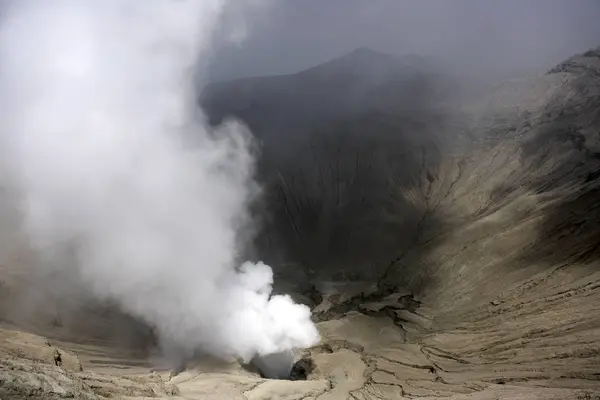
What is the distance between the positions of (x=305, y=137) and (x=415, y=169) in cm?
2052

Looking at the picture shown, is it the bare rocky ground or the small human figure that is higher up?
the bare rocky ground

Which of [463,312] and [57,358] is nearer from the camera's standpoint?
[57,358]

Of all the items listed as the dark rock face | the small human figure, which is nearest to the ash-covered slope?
the dark rock face

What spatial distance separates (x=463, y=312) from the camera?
43.2 m

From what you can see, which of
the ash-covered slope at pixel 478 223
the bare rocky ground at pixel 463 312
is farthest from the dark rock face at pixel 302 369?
the ash-covered slope at pixel 478 223

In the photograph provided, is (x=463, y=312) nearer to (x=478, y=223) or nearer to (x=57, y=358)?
(x=478, y=223)

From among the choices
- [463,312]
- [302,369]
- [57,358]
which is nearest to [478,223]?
[463,312]

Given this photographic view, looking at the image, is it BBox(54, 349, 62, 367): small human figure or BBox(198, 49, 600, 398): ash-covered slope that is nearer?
BBox(54, 349, 62, 367): small human figure

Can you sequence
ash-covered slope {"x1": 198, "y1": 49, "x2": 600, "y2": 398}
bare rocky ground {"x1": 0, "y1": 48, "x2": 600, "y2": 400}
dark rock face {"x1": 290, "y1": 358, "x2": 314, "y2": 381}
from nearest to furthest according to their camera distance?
bare rocky ground {"x1": 0, "y1": 48, "x2": 600, "y2": 400}
ash-covered slope {"x1": 198, "y1": 49, "x2": 600, "y2": 398}
dark rock face {"x1": 290, "y1": 358, "x2": 314, "y2": 381}

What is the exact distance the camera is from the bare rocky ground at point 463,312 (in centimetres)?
2692

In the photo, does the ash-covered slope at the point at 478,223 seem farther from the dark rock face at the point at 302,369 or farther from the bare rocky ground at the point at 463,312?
the dark rock face at the point at 302,369

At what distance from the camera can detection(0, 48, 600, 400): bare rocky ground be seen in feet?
88.3

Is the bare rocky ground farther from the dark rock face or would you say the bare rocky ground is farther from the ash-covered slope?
the dark rock face

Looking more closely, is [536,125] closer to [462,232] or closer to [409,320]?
[462,232]
